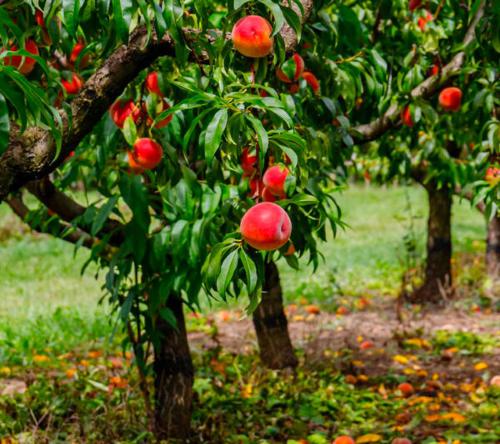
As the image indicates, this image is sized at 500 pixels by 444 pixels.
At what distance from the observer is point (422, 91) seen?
9.61 ft

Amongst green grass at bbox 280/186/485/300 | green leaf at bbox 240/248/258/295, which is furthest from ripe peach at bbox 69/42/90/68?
green leaf at bbox 240/248/258/295

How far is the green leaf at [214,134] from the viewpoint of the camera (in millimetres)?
1361

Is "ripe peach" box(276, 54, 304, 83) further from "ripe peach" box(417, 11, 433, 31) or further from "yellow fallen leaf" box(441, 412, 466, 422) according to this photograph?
"yellow fallen leaf" box(441, 412, 466, 422)

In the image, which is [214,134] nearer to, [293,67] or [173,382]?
[293,67]

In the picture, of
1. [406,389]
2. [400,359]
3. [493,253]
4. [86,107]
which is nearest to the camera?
[86,107]

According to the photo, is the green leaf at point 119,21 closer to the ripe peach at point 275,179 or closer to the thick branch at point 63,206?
the ripe peach at point 275,179

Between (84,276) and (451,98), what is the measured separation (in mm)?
5956

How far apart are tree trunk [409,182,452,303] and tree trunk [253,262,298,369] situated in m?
1.96

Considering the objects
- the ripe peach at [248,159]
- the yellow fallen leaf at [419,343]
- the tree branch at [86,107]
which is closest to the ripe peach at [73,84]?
the tree branch at [86,107]

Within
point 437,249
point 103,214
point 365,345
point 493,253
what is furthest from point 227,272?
point 493,253

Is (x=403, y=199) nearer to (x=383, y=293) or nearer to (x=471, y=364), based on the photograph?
(x=383, y=293)

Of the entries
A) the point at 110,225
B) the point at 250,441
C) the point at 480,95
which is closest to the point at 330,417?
the point at 250,441

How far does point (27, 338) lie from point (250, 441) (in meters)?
2.36

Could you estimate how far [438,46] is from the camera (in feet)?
10.1
